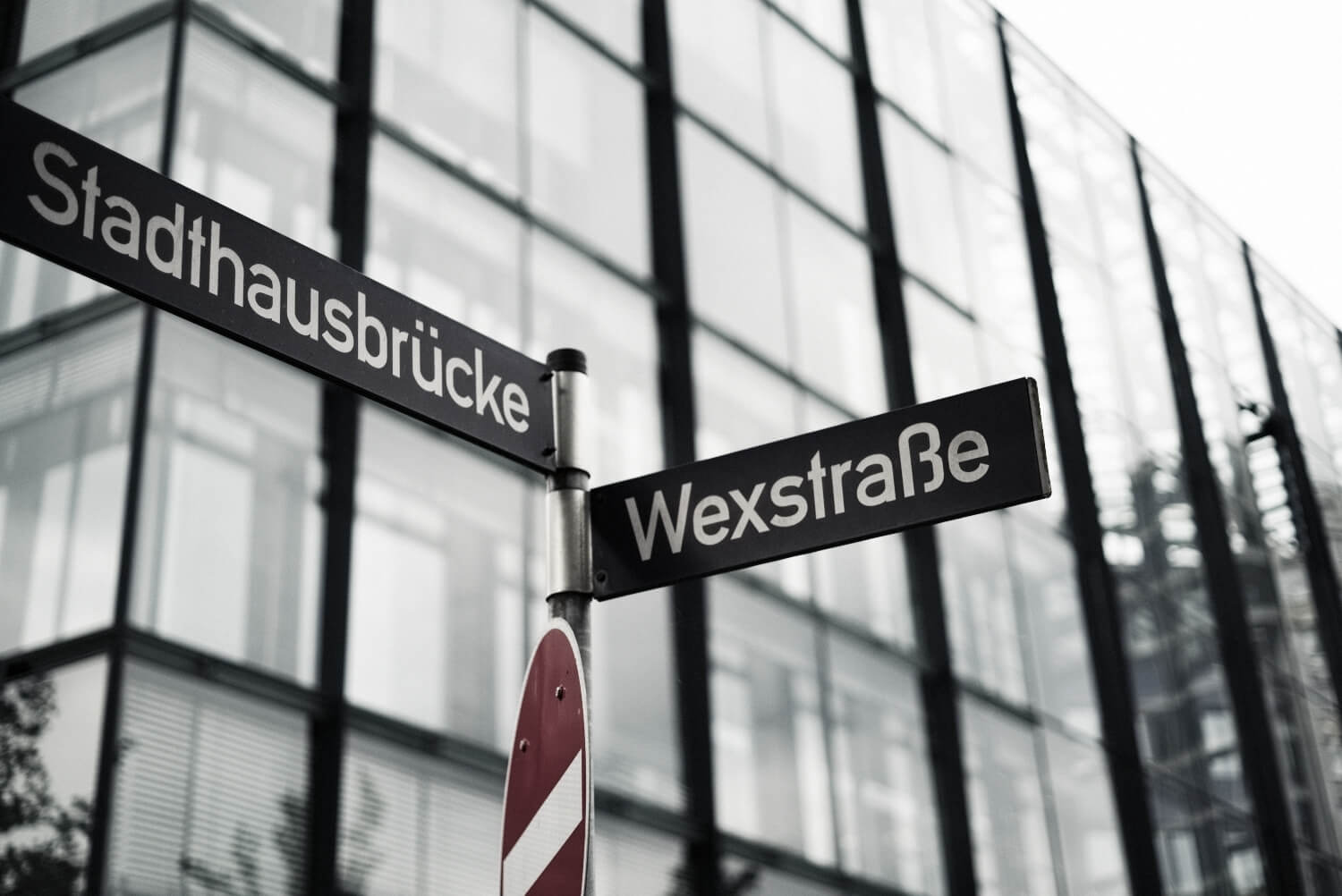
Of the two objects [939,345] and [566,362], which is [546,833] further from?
[939,345]

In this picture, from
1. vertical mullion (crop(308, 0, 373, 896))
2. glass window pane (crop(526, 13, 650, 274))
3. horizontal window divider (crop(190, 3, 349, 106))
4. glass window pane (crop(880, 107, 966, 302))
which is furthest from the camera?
glass window pane (crop(880, 107, 966, 302))

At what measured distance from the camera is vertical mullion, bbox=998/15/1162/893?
622 inches

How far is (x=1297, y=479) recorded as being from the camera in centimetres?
2259

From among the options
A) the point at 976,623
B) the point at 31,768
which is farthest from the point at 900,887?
the point at 31,768

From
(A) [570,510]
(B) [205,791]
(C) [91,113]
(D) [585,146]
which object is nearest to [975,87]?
(D) [585,146]

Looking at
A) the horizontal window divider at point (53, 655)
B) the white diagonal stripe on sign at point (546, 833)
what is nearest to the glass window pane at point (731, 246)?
the horizontal window divider at point (53, 655)

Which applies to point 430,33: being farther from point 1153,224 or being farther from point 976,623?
point 1153,224

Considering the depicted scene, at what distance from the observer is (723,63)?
1425cm

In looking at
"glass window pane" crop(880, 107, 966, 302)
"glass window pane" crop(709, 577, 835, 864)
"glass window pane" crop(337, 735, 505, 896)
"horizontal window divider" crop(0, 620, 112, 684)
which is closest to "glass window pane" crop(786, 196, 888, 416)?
"glass window pane" crop(880, 107, 966, 302)

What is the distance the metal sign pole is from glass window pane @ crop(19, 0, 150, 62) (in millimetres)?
6020

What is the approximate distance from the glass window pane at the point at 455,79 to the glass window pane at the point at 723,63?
2149 mm

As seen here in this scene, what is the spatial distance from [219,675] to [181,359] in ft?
4.99

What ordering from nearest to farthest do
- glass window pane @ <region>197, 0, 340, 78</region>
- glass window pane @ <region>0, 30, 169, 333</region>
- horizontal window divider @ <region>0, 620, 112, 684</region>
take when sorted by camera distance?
horizontal window divider @ <region>0, 620, 112, 684</region>, glass window pane @ <region>0, 30, 169, 333</region>, glass window pane @ <region>197, 0, 340, 78</region>

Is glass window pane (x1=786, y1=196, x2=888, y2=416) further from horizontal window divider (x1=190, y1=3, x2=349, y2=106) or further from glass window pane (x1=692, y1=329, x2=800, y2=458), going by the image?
horizontal window divider (x1=190, y1=3, x2=349, y2=106)
